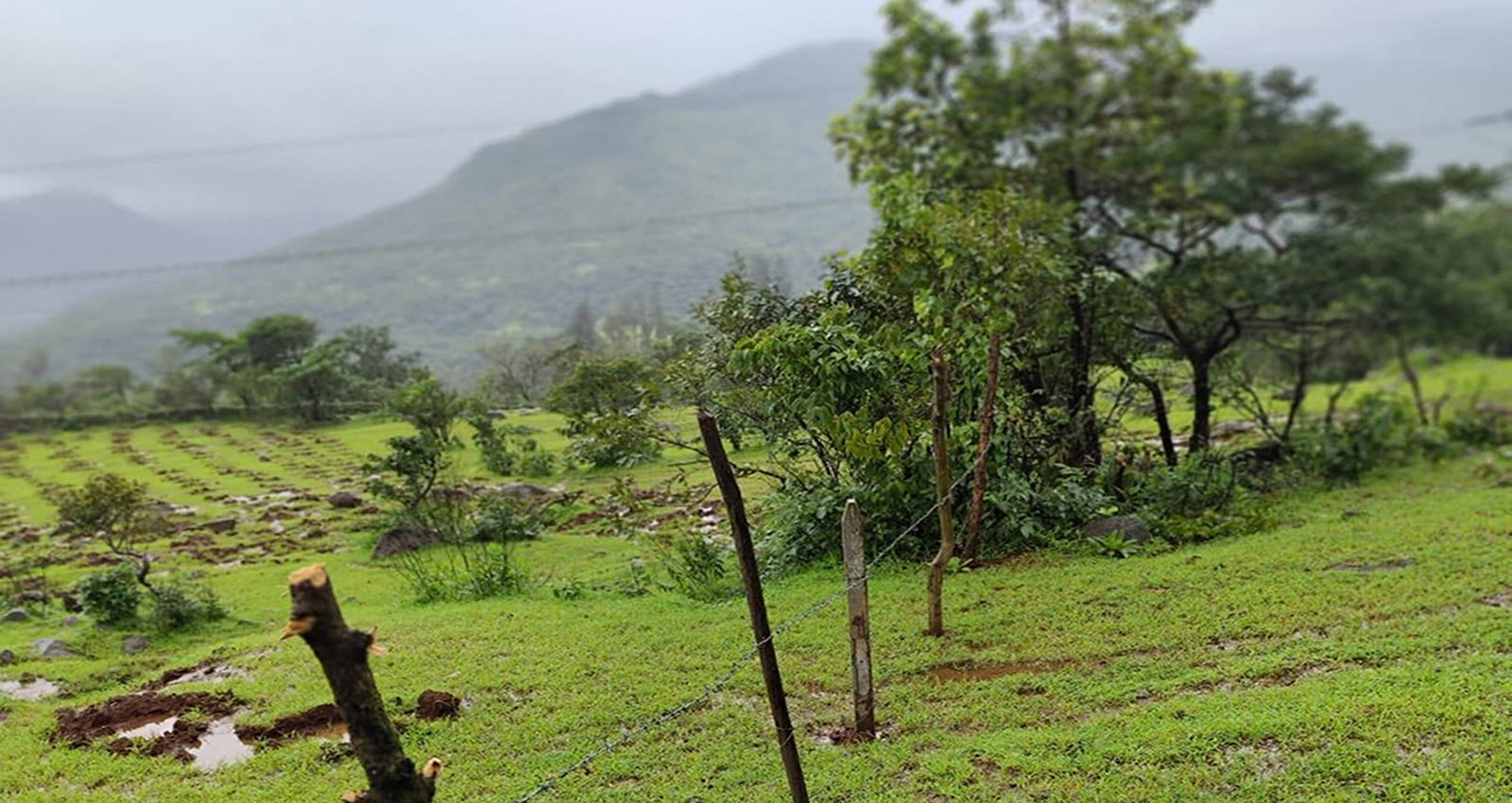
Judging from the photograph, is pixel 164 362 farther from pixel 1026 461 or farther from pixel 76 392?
pixel 1026 461

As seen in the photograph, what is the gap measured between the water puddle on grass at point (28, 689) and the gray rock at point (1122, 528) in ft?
29.8

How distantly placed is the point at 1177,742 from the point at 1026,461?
16.0 feet

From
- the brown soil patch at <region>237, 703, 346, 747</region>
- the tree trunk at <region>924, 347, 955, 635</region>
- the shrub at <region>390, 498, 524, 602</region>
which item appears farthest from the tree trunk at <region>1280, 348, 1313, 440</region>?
the brown soil patch at <region>237, 703, 346, 747</region>

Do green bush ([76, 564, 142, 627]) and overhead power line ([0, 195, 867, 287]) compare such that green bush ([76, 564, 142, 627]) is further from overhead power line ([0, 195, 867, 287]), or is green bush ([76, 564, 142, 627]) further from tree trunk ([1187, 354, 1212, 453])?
tree trunk ([1187, 354, 1212, 453])

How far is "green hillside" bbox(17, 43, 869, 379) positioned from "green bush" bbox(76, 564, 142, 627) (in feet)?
13.9

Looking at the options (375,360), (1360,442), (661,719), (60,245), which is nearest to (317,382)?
(375,360)

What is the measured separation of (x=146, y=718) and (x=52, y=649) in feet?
7.53

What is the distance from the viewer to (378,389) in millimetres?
10398

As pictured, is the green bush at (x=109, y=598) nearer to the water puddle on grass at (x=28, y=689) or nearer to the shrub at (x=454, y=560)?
the water puddle on grass at (x=28, y=689)

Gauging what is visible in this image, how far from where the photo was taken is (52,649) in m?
7.50

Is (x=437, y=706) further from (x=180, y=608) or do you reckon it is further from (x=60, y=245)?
(x=60, y=245)

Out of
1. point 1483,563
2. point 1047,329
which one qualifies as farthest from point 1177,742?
point 1047,329

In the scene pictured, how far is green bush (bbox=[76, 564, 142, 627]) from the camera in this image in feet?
26.4

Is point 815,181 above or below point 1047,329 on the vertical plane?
above
